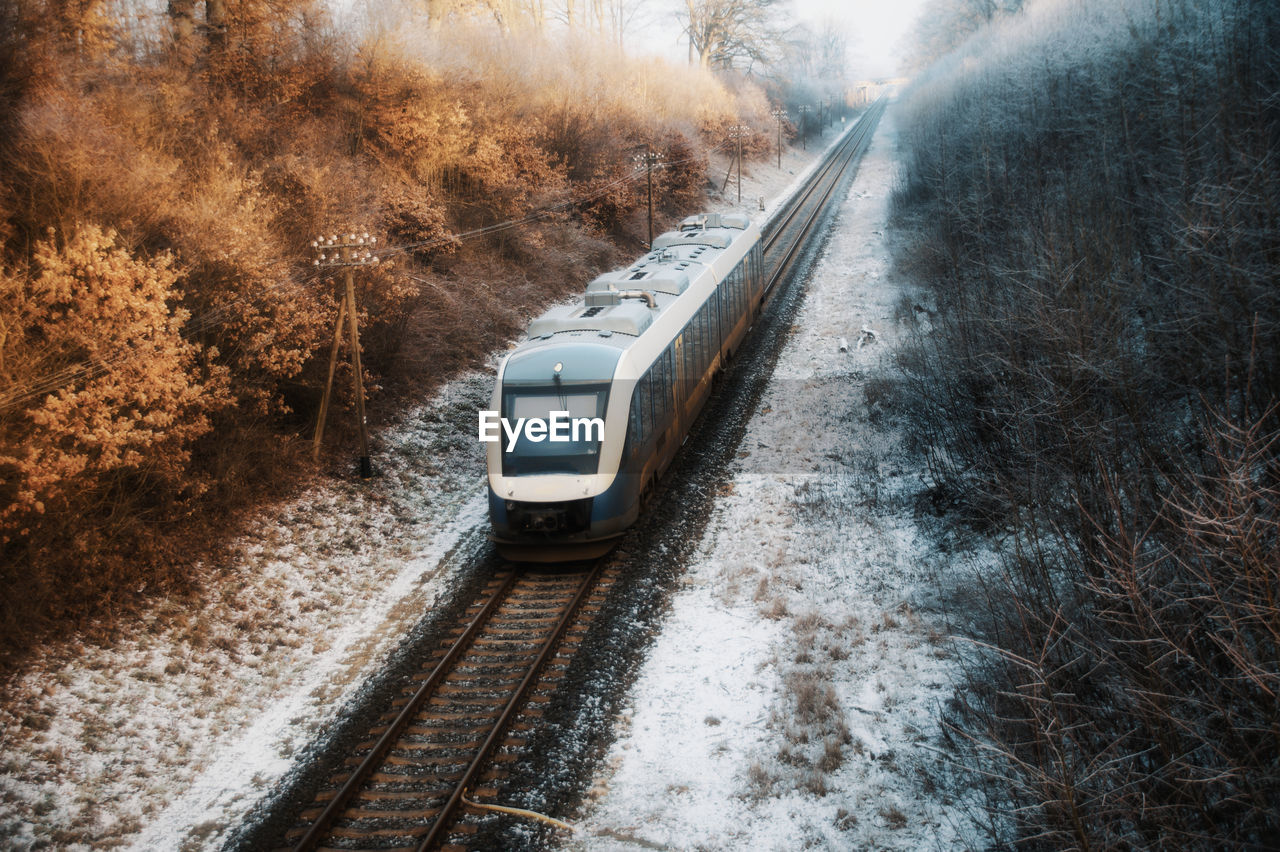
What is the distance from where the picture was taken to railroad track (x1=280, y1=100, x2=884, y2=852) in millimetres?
7910

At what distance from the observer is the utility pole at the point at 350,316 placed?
14406mm

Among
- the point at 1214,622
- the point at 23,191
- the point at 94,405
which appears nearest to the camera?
the point at 1214,622

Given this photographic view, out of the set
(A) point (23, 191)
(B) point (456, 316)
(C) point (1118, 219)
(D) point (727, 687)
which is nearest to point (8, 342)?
(A) point (23, 191)

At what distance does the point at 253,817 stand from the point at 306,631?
3552mm

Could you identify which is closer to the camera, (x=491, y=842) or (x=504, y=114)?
(x=491, y=842)

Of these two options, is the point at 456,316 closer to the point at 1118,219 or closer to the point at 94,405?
the point at 94,405

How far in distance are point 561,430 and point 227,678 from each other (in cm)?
526

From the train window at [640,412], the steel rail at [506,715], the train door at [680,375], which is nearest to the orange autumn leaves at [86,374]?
the steel rail at [506,715]

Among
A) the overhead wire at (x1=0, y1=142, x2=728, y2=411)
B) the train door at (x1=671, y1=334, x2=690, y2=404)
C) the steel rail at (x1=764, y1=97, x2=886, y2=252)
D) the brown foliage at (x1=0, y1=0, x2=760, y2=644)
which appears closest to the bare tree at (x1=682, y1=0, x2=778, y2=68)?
the steel rail at (x1=764, y1=97, x2=886, y2=252)

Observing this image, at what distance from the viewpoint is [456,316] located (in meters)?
22.8

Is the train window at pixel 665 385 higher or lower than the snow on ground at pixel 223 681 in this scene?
higher

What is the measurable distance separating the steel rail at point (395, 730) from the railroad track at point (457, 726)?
11 mm

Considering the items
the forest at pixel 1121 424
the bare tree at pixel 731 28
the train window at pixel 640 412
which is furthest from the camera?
the bare tree at pixel 731 28

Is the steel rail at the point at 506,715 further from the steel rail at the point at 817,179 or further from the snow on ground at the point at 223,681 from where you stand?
the steel rail at the point at 817,179
